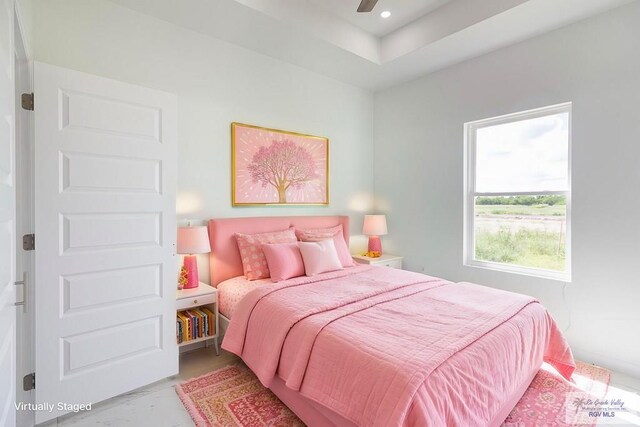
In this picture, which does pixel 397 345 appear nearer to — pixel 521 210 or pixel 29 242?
pixel 29 242

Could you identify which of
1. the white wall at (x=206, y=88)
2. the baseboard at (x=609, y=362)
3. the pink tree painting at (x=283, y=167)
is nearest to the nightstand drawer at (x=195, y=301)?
the white wall at (x=206, y=88)

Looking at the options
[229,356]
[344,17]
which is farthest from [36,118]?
[344,17]

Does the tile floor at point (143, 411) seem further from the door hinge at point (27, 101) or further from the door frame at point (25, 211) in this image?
the door hinge at point (27, 101)

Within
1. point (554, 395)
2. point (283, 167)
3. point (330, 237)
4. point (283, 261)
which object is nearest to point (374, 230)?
point (330, 237)

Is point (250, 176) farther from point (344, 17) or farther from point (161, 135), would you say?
point (344, 17)

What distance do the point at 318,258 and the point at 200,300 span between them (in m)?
1.07

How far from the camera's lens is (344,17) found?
307 cm

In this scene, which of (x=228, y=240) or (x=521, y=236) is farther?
(x=521, y=236)

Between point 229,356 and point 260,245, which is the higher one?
point 260,245

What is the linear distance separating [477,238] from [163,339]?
124 inches

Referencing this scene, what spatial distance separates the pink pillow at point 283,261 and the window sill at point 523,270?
1883 millimetres

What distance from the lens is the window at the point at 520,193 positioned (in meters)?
2.86

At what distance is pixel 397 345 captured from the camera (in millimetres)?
1562

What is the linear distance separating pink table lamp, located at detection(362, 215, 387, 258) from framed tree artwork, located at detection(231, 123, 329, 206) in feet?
1.93
